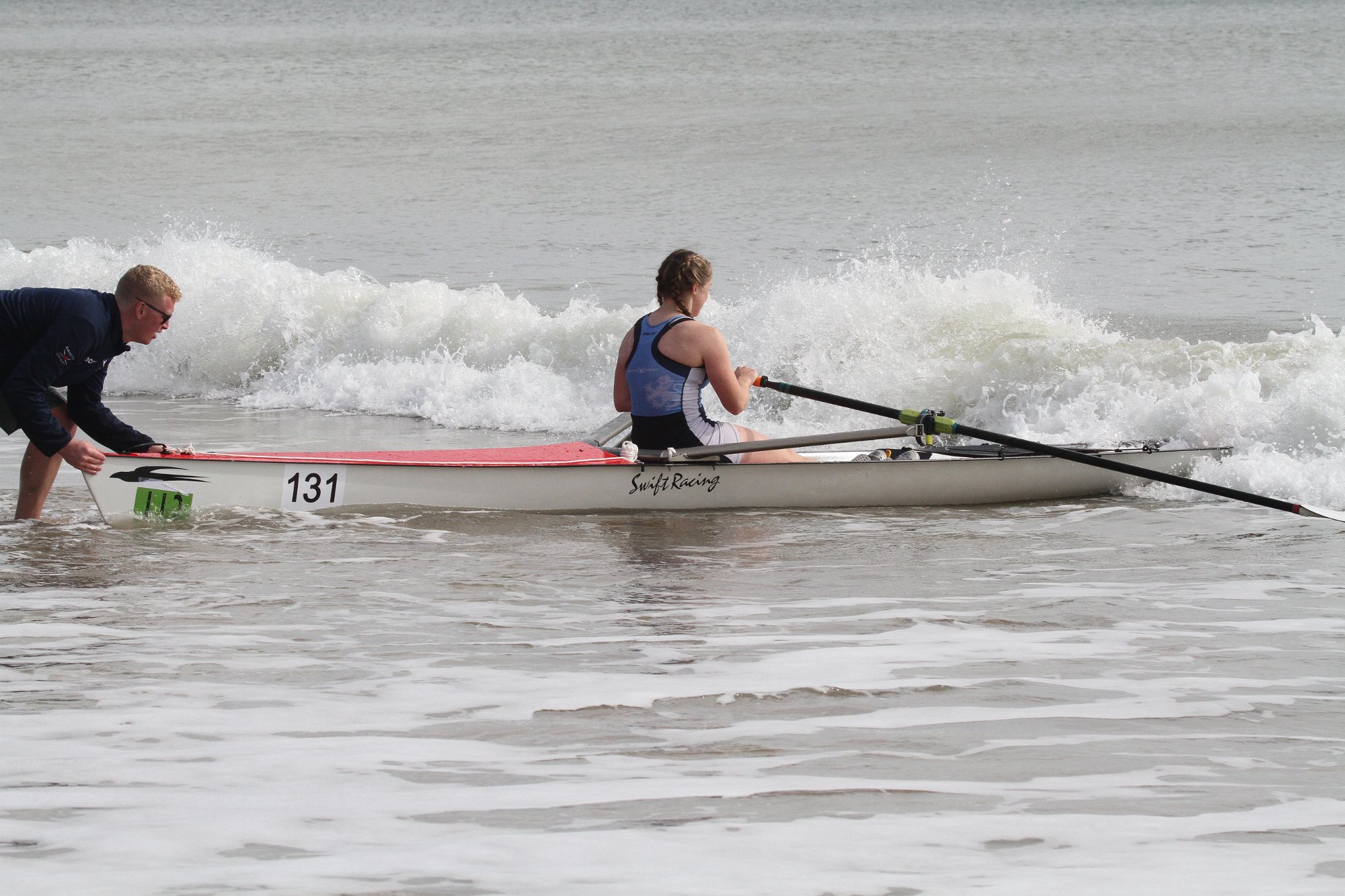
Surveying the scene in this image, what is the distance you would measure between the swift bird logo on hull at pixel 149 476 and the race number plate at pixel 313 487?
43 centimetres

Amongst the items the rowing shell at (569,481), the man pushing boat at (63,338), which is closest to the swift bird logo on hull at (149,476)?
the rowing shell at (569,481)

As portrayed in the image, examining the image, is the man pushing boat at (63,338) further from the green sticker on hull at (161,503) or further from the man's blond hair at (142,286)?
the green sticker on hull at (161,503)


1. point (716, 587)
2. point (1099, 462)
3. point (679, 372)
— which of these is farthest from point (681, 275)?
point (1099, 462)

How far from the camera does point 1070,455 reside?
7051mm

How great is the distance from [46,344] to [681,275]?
2714mm

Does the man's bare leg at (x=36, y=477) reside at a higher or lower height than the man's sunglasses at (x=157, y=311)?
lower

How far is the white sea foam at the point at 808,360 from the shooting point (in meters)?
8.90

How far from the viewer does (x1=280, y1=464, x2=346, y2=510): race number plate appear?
700 cm

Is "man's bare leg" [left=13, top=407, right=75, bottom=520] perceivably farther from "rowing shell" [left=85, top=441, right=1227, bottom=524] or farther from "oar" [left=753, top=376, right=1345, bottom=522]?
"oar" [left=753, top=376, right=1345, bottom=522]

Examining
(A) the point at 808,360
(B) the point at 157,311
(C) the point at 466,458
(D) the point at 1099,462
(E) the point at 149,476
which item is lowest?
(E) the point at 149,476

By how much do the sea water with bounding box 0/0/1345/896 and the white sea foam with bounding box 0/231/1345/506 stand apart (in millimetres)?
37

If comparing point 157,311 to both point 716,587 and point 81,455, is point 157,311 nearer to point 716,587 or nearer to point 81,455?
point 81,455

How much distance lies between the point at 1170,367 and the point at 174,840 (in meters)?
8.01

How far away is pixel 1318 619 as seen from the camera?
5.36 metres
